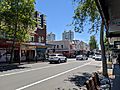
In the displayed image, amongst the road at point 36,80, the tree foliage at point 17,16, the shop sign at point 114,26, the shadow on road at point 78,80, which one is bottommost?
the shadow on road at point 78,80

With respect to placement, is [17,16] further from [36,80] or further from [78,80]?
[36,80]

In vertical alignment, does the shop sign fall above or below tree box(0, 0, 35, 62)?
below

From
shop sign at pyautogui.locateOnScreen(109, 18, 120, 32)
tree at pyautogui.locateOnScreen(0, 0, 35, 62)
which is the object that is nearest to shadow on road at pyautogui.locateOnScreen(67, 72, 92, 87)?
shop sign at pyautogui.locateOnScreen(109, 18, 120, 32)

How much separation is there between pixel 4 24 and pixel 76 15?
19.3 meters

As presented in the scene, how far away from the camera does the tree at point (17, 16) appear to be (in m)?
39.0

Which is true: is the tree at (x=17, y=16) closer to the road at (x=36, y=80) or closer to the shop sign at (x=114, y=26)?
the road at (x=36, y=80)

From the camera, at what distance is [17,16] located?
129 feet

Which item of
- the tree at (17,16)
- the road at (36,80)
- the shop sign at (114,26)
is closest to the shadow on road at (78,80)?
the road at (36,80)

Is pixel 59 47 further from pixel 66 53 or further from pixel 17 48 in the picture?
pixel 17 48

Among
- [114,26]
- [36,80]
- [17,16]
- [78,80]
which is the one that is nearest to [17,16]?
[17,16]

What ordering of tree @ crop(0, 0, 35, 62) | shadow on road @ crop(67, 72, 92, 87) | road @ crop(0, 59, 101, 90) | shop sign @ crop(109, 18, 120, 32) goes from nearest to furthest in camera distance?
1. shop sign @ crop(109, 18, 120, 32)
2. road @ crop(0, 59, 101, 90)
3. shadow on road @ crop(67, 72, 92, 87)
4. tree @ crop(0, 0, 35, 62)

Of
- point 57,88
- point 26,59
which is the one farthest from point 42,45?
point 57,88

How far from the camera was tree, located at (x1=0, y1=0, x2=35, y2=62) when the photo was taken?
39.0m

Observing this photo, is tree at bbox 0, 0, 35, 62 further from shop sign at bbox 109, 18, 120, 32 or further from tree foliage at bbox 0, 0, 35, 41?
shop sign at bbox 109, 18, 120, 32
